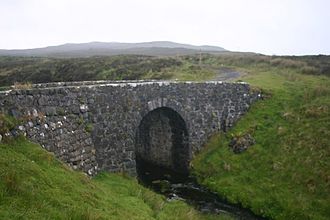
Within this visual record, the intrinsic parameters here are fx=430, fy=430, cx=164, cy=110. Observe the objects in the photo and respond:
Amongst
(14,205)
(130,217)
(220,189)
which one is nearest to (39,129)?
(130,217)

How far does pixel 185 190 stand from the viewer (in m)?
24.8

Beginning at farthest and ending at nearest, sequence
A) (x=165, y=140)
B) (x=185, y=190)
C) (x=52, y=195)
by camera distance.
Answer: (x=165, y=140), (x=185, y=190), (x=52, y=195)

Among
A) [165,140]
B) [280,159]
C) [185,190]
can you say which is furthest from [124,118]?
[280,159]

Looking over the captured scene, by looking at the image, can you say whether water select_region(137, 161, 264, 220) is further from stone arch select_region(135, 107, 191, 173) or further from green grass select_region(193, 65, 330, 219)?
stone arch select_region(135, 107, 191, 173)

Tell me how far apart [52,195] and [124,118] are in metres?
11.0

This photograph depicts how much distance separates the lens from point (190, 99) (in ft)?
94.6

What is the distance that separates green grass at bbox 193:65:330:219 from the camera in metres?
21.8

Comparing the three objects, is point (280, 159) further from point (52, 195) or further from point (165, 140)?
point (52, 195)

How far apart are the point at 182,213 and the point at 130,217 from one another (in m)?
4.90

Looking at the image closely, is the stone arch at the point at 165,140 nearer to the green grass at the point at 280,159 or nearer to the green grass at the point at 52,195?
the green grass at the point at 280,159

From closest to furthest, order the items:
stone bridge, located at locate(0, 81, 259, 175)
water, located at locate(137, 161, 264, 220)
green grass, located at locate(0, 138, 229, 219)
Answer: green grass, located at locate(0, 138, 229, 219), stone bridge, located at locate(0, 81, 259, 175), water, located at locate(137, 161, 264, 220)

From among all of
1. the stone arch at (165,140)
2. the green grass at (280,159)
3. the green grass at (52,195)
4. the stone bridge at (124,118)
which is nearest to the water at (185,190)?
the green grass at (280,159)

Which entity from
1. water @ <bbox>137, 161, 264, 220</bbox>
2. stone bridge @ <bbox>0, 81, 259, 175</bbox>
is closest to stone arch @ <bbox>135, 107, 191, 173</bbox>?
stone bridge @ <bbox>0, 81, 259, 175</bbox>

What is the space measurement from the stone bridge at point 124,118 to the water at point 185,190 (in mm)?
1516
